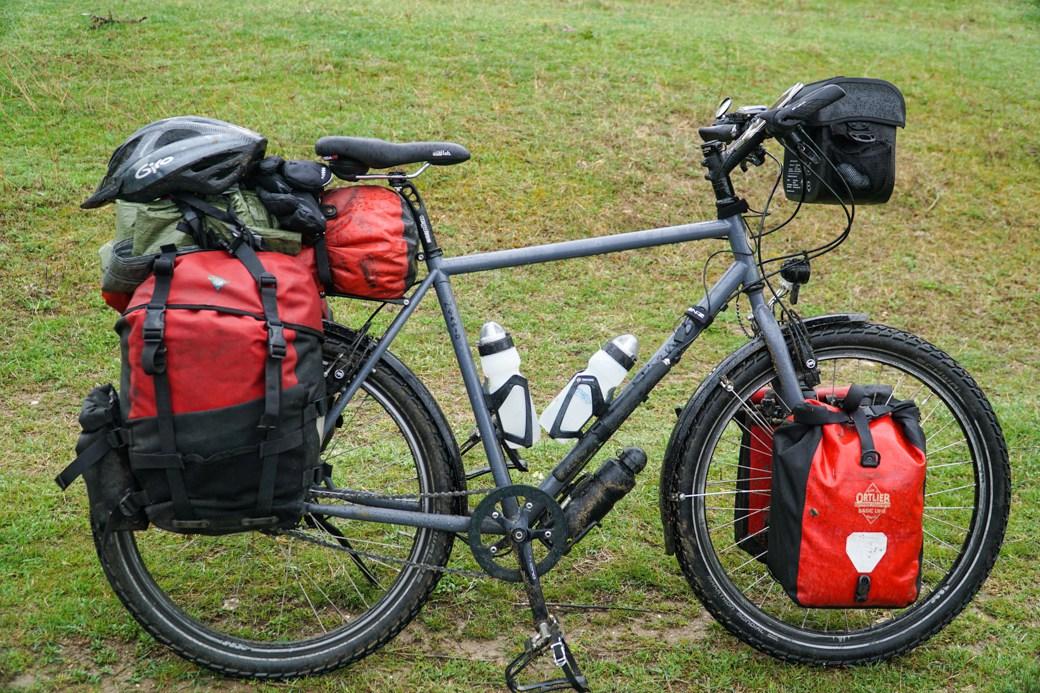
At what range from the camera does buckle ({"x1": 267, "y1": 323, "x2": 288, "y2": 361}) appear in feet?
9.11

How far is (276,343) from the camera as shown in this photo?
2.78 m

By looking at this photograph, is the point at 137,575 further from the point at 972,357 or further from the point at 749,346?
the point at 972,357

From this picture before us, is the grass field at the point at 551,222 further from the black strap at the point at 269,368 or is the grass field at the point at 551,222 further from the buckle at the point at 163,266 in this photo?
the buckle at the point at 163,266

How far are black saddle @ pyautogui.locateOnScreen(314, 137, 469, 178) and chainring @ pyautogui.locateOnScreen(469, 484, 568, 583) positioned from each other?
104 centimetres

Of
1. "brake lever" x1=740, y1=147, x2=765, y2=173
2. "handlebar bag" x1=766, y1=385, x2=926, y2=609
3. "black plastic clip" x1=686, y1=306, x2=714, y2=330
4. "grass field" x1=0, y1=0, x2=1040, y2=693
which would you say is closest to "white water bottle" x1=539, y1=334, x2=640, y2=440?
"black plastic clip" x1=686, y1=306, x2=714, y2=330

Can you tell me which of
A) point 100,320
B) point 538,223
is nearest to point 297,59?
point 538,223

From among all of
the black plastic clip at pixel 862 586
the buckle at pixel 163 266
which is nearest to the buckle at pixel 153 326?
the buckle at pixel 163 266

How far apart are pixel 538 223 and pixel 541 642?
451cm

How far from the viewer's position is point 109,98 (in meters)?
8.44

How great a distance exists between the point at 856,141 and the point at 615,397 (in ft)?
3.54

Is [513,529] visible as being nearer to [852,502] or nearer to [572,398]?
[572,398]

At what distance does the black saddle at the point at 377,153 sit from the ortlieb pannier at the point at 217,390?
1.16 feet

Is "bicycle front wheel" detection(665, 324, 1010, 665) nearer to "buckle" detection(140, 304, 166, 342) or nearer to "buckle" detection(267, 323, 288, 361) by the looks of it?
"buckle" detection(267, 323, 288, 361)

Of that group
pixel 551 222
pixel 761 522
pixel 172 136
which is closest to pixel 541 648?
pixel 761 522
